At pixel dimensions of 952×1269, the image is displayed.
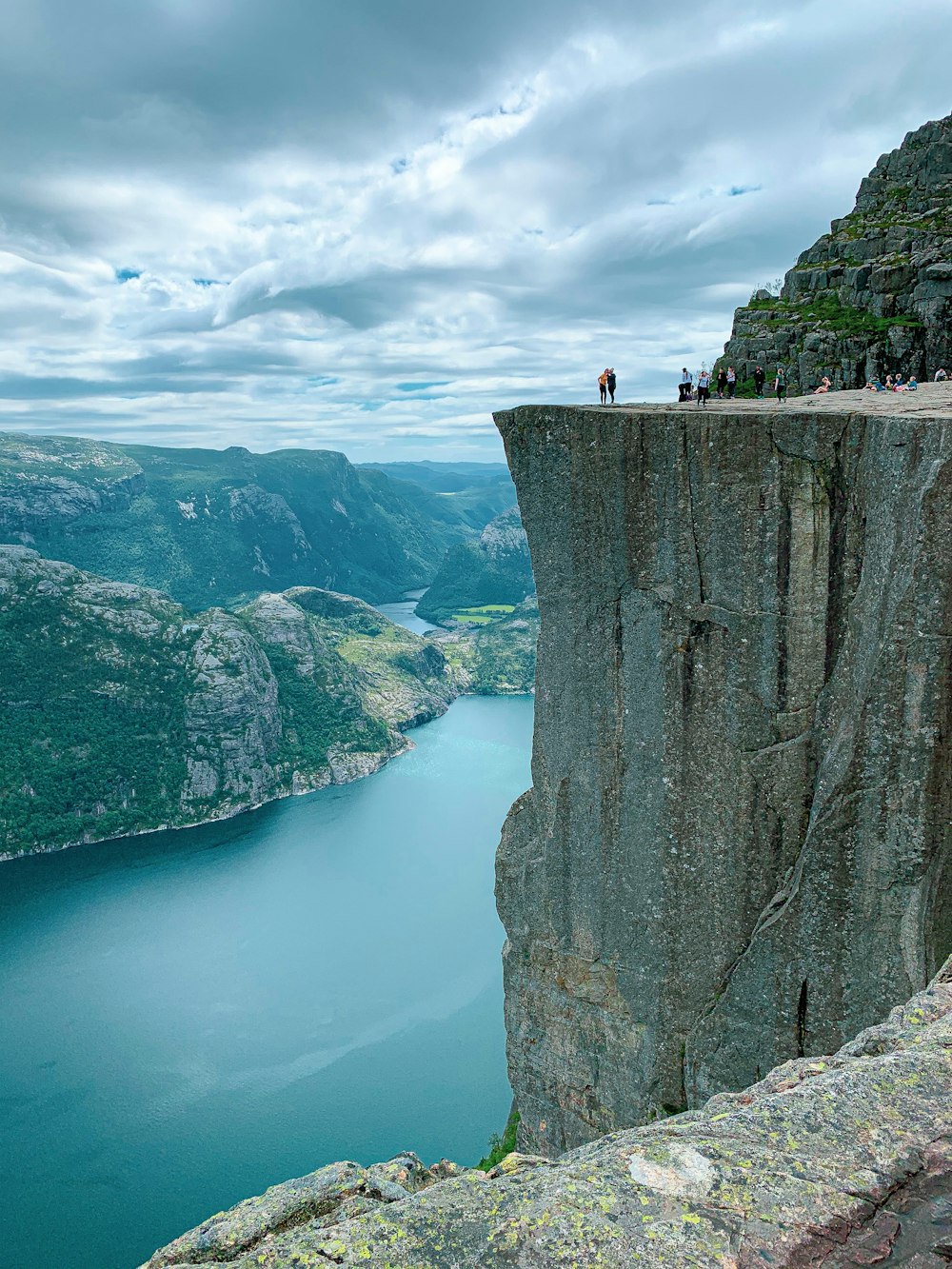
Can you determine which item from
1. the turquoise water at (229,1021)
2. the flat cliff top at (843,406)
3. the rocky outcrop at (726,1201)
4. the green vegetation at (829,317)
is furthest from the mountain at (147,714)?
the rocky outcrop at (726,1201)

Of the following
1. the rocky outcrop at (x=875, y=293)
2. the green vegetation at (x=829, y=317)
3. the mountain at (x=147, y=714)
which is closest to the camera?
the rocky outcrop at (x=875, y=293)

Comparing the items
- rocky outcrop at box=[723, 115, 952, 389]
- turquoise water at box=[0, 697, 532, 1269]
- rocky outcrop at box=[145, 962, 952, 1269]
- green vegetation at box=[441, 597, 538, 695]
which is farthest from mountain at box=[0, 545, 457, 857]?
rocky outcrop at box=[145, 962, 952, 1269]

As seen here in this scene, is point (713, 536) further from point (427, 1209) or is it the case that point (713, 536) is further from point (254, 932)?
point (254, 932)

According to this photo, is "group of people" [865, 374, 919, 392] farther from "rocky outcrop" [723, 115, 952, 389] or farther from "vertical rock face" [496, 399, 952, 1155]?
"vertical rock face" [496, 399, 952, 1155]

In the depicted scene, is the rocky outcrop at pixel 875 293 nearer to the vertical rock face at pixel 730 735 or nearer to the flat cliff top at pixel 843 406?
the flat cliff top at pixel 843 406

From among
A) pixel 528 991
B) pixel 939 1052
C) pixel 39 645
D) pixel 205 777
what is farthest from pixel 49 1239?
pixel 39 645
